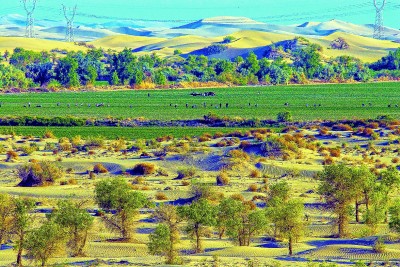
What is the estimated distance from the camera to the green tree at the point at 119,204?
35.5 meters

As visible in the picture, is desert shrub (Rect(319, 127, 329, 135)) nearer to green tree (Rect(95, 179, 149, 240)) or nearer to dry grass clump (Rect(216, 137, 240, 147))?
dry grass clump (Rect(216, 137, 240, 147))

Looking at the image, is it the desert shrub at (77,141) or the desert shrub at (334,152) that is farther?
the desert shrub at (77,141)

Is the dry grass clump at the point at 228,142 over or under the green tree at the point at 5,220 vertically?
under

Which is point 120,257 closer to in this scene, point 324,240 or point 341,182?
point 324,240

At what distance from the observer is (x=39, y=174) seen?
4853 cm

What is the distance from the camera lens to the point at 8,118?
89062mm

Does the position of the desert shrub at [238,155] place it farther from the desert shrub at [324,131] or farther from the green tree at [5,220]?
the green tree at [5,220]

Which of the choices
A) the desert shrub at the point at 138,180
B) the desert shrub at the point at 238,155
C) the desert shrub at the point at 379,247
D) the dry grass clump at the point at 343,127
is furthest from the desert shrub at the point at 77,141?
the desert shrub at the point at 379,247

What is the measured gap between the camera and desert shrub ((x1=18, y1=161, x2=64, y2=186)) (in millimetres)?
48344

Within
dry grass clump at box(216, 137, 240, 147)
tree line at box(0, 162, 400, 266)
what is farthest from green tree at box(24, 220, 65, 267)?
dry grass clump at box(216, 137, 240, 147)

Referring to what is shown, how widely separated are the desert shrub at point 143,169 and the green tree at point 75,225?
18.5 m

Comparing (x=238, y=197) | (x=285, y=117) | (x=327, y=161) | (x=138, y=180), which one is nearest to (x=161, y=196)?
(x=238, y=197)

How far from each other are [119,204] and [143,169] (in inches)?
→ 606

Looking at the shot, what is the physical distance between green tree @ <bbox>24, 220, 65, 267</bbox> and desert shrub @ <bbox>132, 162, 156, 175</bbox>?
21820 mm
